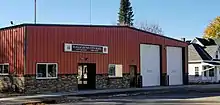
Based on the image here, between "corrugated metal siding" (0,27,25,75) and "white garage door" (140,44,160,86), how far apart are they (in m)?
13.3

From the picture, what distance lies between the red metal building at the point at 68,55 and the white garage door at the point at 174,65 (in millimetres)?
5016

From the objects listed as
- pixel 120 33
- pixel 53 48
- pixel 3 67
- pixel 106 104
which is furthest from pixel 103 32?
pixel 106 104

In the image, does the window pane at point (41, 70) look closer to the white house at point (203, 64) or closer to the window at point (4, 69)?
the window at point (4, 69)

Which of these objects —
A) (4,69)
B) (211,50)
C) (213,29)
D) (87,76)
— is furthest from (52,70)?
(213,29)

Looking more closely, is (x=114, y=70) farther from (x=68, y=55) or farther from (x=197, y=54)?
(x=197, y=54)

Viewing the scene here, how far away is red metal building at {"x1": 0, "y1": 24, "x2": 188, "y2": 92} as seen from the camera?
99.2ft

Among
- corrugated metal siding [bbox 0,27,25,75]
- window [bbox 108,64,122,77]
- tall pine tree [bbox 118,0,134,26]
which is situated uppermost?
tall pine tree [bbox 118,0,134,26]

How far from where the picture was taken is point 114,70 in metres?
36.4

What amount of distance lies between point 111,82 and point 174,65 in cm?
1044

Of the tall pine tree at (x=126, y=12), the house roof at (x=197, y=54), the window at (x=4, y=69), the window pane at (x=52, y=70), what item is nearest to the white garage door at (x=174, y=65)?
the house roof at (x=197, y=54)

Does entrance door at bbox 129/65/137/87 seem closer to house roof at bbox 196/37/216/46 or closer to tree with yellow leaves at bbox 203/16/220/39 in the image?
house roof at bbox 196/37/216/46

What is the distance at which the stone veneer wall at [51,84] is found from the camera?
98.5 ft

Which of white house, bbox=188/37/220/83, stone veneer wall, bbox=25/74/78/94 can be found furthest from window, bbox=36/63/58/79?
white house, bbox=188/37/220/83

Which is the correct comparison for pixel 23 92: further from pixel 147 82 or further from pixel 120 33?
pixel 147 82
